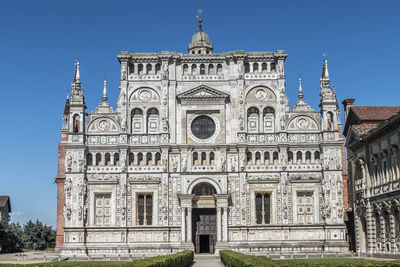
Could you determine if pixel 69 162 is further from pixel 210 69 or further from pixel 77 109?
pixel 210 69

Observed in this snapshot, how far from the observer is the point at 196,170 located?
59.2m

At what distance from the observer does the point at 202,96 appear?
199ft

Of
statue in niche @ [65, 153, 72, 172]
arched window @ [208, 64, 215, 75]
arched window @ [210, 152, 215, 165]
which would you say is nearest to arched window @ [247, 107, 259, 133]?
arched window @ [210, 152, 215, 165]

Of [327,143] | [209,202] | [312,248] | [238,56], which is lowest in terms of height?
[312,248]

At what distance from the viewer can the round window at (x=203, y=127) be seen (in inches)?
2388

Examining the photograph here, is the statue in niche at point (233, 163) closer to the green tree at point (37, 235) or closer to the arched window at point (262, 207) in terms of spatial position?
the arched window at point (262, 207)

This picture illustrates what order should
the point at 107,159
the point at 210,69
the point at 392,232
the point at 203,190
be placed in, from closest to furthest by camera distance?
the point at 392,232 < the point at 107,159 < the point at 203,190 < the point at 210,69

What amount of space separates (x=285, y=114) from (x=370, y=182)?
12299 mm

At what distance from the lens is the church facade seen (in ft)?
190

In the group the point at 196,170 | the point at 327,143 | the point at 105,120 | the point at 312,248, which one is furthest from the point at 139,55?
the point at 312,248

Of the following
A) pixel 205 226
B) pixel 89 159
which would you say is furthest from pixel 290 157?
pixel 89 159

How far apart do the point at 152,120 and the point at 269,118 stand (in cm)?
1257

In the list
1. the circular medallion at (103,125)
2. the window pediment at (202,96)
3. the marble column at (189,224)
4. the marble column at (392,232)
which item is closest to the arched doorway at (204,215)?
the marble column at (189,224)

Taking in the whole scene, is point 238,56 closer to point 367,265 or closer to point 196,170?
point 196,170
